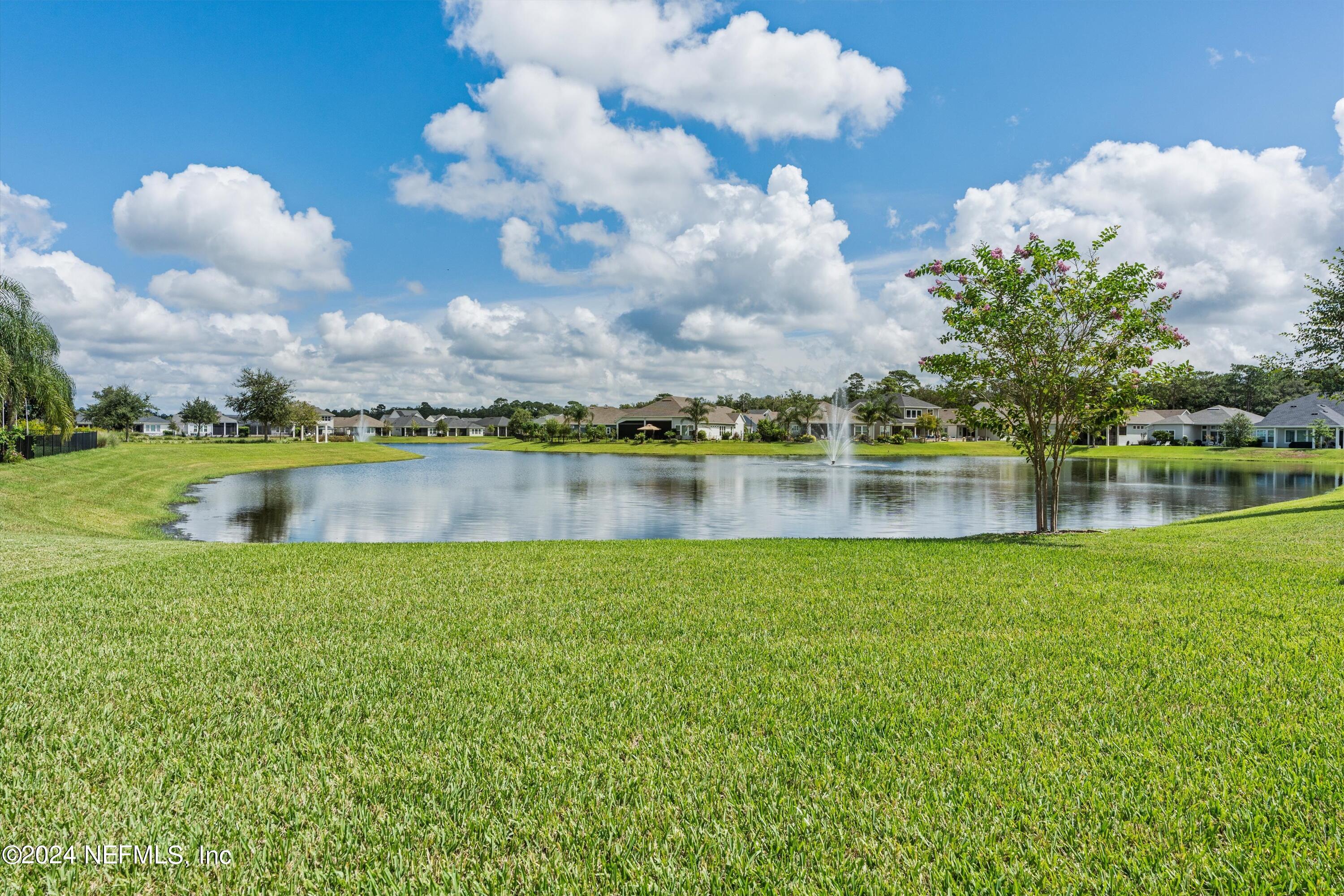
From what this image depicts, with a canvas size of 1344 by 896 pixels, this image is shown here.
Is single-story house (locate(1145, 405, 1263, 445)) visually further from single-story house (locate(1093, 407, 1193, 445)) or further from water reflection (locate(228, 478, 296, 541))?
water reflection (locate(228, 478, 296, 541))

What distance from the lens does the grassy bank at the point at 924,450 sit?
60.9 m

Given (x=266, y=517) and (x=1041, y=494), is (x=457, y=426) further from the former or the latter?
(x=1041, y=494)

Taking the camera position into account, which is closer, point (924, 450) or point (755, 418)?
point (924, 450)

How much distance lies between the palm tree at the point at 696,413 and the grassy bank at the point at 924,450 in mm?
6874

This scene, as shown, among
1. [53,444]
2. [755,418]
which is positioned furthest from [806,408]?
[53,444]

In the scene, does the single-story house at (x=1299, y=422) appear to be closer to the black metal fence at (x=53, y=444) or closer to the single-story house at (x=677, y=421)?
the single-story house at (x=677, y=421)

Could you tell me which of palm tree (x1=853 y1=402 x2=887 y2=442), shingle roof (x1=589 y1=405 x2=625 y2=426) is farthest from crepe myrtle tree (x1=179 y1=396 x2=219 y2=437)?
palm tree (x1=853 y1=402 x2=887 y2=442)

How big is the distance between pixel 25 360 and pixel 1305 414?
101 m

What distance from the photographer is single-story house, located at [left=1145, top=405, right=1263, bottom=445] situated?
8569 centimetres

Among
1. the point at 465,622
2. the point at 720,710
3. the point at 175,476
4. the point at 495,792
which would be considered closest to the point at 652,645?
the point at 720,710

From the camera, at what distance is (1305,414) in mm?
73250

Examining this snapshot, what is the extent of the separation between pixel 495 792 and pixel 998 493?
3028 cm

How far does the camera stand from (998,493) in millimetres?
30000

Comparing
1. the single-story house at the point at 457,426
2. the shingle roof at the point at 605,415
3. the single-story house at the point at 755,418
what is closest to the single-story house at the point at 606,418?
the shingle roof at the point at 605,415
